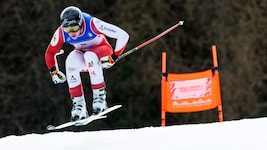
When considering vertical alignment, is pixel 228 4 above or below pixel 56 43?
above

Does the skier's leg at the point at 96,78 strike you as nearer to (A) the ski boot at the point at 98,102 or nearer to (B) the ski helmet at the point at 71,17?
(A) the ski boot at the point at 98,102

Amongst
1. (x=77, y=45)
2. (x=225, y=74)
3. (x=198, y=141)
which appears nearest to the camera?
(x=198, y=141)

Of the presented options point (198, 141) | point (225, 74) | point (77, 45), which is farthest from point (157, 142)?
point (225, 74)

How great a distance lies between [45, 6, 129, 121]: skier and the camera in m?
7.02

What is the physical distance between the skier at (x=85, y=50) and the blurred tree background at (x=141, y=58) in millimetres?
7177

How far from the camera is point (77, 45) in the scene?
282 inches

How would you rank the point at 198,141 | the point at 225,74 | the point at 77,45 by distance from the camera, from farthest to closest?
the point at 225,74, the point at 77,45, the point at 198,141

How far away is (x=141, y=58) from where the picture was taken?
14.7 metres

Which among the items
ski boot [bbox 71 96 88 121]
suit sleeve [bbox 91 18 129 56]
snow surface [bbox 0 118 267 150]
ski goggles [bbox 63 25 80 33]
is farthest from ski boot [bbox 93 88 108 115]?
ski goggles [bbox 63 25 80 33]

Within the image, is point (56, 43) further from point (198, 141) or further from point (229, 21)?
point (229, 21)

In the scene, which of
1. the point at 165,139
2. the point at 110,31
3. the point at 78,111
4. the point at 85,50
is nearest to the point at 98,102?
the point at 78,111

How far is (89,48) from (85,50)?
49mm

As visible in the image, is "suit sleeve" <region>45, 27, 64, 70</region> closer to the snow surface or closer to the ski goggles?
the ski goggles

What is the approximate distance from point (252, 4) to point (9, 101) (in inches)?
175
